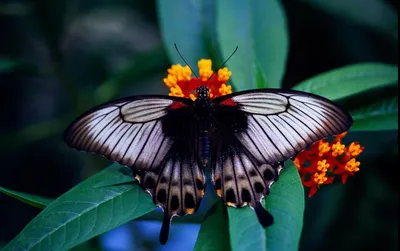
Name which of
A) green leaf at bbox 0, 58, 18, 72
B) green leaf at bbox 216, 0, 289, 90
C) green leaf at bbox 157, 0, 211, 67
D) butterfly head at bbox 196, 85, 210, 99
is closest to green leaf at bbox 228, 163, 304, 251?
butterfly head at bbox 196, 85, 210, 99

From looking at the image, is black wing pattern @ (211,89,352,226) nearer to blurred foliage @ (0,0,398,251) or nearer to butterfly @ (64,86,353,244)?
butterfly @ (64,86,353,244)

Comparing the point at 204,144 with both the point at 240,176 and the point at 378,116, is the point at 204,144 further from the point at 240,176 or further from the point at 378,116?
the point at 378,116

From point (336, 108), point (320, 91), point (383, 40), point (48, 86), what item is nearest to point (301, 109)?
point (336, 108)

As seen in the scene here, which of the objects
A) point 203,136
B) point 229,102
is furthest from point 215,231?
point 229,102

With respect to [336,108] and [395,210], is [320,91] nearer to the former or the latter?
[336,108]

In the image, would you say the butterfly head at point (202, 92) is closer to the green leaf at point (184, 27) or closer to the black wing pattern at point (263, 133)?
the black wing pattern at point (263, 133)

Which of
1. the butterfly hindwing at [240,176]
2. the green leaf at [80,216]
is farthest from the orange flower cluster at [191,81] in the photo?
the green leaf at [80,216]
